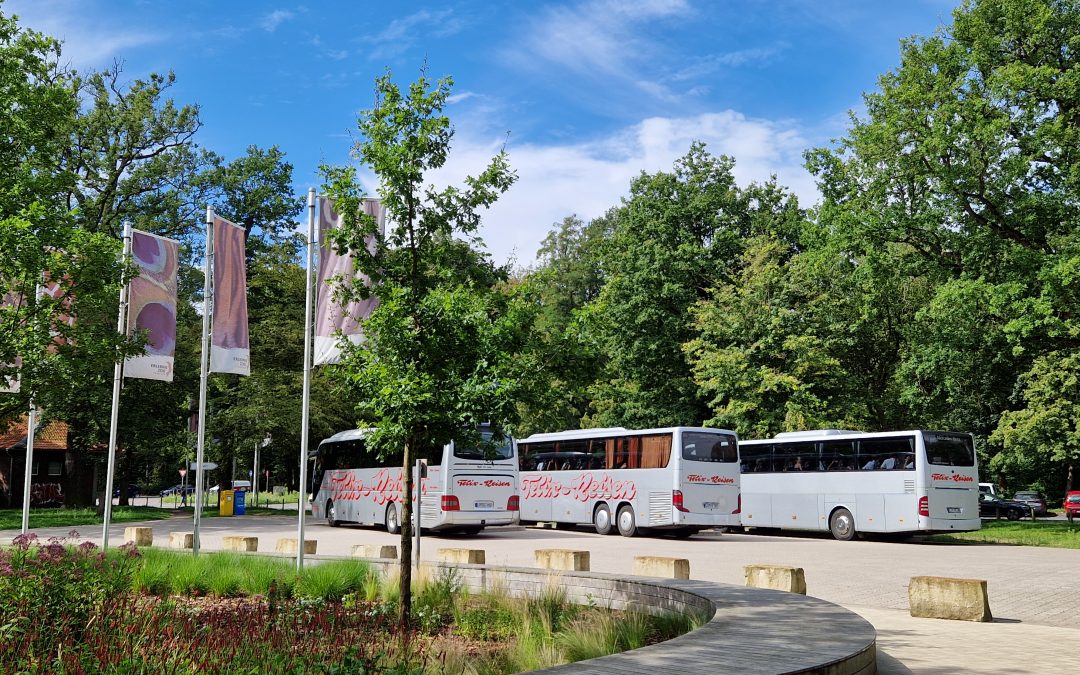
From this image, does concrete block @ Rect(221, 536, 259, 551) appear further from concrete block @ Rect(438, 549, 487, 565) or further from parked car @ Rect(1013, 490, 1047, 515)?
parked car @ Rect(1013, 490, 1047, 515)

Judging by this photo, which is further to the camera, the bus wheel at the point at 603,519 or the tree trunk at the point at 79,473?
the tree trunk at the point at 79,473

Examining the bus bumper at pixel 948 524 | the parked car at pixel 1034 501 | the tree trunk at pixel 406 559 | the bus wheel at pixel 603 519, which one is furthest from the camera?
the parked car at pixel 1034 501

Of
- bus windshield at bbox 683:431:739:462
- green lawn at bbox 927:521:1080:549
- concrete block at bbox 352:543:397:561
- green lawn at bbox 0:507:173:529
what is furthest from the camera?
green lawn at bbox 0:507:173:529

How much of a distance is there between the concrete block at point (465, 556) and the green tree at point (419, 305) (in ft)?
15.0

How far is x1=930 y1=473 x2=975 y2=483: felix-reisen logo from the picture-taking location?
26.3m

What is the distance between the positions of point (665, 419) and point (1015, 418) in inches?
594

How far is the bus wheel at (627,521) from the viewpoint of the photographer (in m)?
28.4

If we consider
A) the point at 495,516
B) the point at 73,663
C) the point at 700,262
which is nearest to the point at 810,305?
the point at 700,262

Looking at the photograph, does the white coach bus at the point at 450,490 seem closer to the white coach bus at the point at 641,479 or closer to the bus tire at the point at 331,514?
the bus tire at the point at 331,514

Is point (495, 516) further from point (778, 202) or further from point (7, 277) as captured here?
point (778, 202)

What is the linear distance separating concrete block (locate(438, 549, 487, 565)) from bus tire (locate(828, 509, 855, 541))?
16.5 meters

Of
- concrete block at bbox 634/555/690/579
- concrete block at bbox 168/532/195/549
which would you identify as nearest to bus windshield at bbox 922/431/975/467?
concrete block at bbox 634/555/690/579

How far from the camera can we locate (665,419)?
41.8 metres

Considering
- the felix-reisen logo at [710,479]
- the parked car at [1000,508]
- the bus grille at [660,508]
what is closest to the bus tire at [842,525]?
the felix-reisen logo at [710,479]
